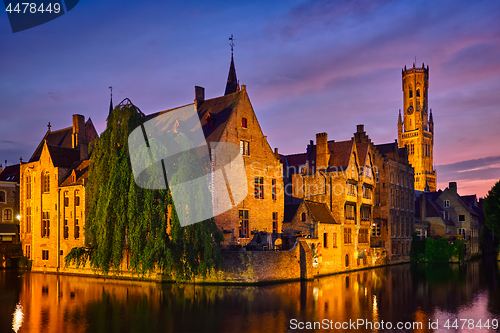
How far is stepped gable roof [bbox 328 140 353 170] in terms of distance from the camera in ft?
148

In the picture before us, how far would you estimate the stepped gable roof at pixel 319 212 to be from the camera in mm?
40662

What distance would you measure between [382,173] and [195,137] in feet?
88.3

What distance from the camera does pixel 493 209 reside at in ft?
190

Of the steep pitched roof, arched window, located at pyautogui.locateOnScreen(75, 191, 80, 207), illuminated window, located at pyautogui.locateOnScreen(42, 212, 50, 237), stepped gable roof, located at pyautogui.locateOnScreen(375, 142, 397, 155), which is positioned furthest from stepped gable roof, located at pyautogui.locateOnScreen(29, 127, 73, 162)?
stepped gable roof, located at pyautogui.locateOnScreen(375, 142, 397, 155)

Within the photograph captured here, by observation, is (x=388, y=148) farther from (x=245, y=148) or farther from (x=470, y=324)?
(x=470, y=324)

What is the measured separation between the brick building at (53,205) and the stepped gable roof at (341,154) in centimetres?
2452

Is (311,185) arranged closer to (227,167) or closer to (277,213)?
(277,213)

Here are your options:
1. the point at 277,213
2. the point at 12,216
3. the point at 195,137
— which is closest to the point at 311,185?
the point at 277,213

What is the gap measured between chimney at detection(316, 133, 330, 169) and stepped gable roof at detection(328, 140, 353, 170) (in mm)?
733

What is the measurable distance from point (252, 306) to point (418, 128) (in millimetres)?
153871

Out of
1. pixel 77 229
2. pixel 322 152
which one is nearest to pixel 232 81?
pixel 322 152

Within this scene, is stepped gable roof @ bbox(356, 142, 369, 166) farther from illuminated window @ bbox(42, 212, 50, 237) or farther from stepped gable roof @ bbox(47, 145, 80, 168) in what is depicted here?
illuminated window @ bbox(42, 212, 50, 237)

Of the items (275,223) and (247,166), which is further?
(275,223)

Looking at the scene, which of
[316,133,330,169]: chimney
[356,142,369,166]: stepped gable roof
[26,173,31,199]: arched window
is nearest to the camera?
[316,133,330,169]: chimney
